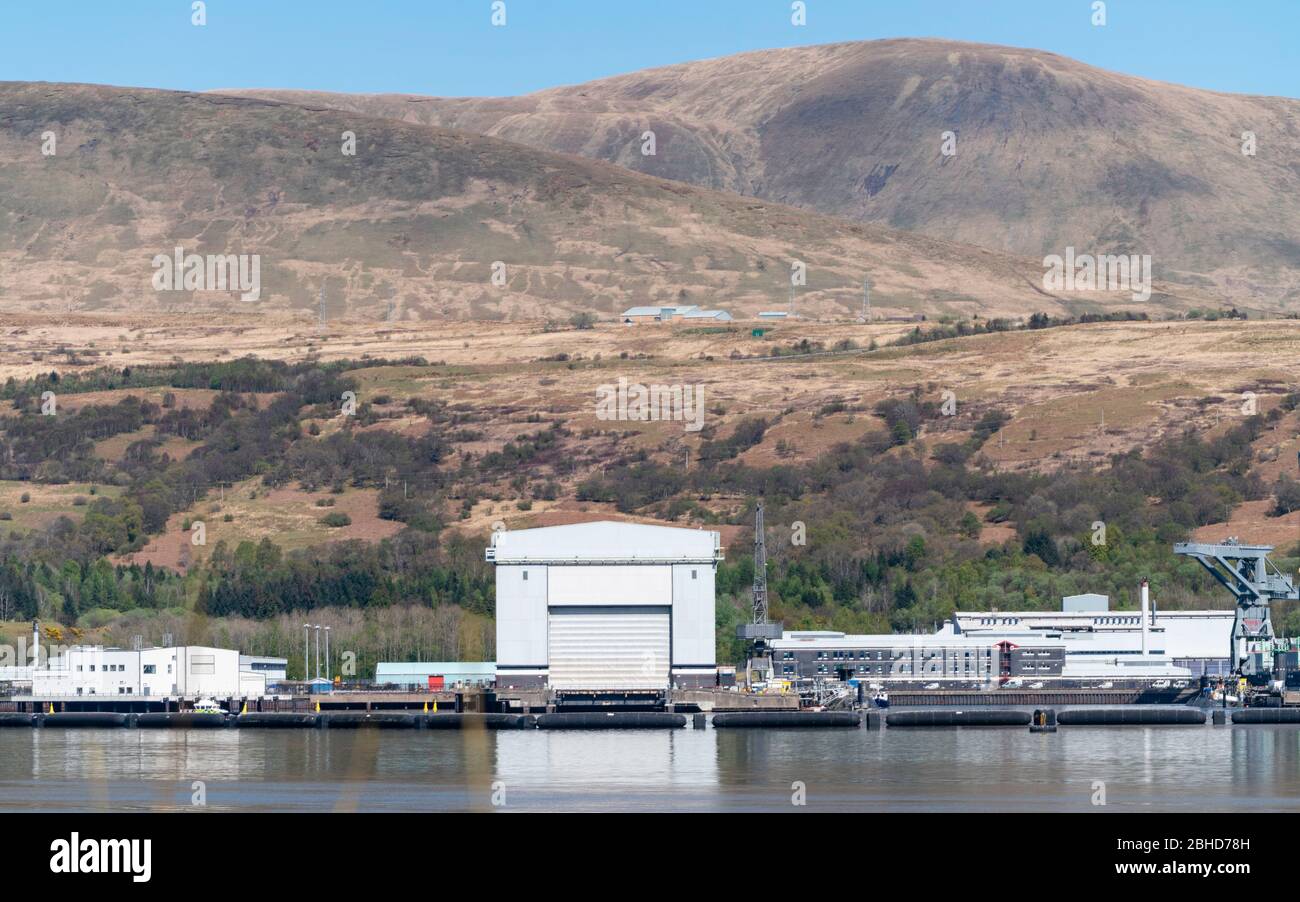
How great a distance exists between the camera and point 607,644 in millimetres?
114500

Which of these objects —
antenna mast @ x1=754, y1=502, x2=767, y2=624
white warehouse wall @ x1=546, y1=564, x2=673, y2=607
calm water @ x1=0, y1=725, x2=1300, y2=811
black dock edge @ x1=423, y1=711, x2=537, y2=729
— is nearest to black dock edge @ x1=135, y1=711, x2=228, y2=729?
calm water @ x1=0, y1=725, x2=1300, y2=811

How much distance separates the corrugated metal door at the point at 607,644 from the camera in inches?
4488

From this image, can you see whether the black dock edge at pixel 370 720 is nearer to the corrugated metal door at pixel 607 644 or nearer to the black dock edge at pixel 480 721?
the black dock edge at pixel 480 721

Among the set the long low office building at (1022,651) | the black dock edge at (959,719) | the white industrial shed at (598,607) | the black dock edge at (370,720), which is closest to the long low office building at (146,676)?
the white industrial shed at (598,607)

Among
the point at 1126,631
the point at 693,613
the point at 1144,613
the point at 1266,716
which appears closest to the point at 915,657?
the point at 1144,613

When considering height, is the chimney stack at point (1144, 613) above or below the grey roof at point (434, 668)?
above

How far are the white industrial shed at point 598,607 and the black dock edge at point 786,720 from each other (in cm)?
1818

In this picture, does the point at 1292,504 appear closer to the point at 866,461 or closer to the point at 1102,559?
the point at 1102,559

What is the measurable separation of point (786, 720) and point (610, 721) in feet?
26.1

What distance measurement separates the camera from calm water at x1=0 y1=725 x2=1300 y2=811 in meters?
52.3
